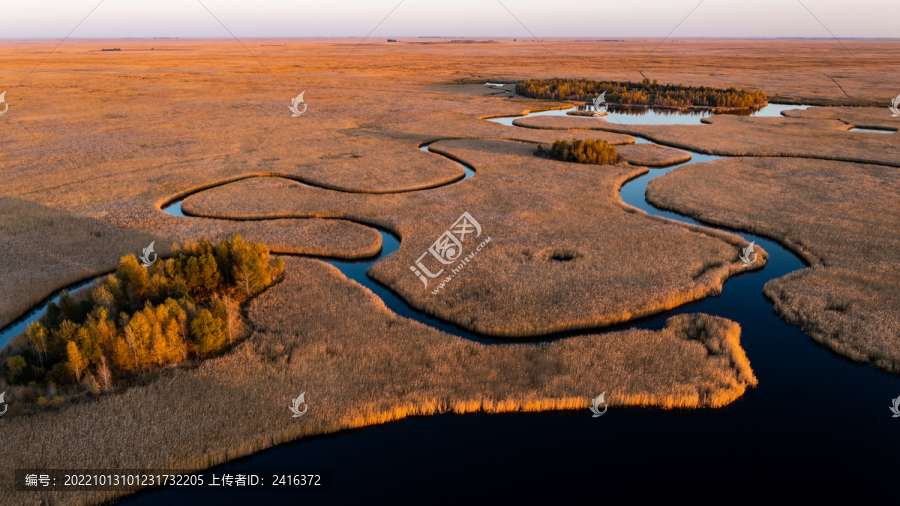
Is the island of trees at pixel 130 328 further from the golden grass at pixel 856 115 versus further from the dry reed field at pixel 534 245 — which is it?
the golden grass at pixel 856 115

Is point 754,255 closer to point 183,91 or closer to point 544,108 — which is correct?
point 544,108

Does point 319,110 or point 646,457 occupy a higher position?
point 319,110

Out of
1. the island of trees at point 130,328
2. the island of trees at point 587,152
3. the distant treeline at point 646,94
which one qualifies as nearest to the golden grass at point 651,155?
the island of trees at point 587,152

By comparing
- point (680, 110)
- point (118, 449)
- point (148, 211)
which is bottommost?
point (118, 449)

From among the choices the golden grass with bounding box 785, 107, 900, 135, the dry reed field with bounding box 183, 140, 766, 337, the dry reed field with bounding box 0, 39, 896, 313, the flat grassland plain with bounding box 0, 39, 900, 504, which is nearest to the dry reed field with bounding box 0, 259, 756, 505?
the flat grassland plain with bounding box 0, 39, 900, 504

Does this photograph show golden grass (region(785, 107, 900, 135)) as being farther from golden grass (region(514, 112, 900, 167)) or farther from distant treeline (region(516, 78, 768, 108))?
distant treeline (region(516, 78, 768, 108))

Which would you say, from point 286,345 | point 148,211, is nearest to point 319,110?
point 148,211

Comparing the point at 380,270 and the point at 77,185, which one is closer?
the point at 380,270
